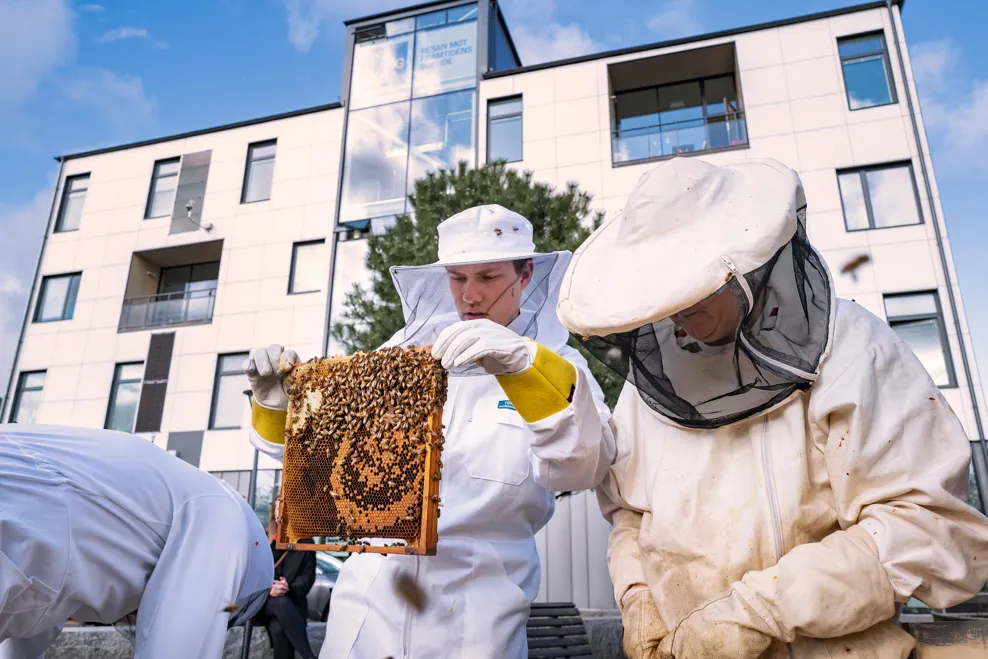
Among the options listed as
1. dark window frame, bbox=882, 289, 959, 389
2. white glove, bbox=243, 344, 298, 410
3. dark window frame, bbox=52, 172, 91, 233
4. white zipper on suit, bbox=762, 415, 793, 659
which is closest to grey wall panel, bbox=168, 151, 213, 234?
dark window frame, bbox=52, 172, 91, 233

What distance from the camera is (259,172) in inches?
674

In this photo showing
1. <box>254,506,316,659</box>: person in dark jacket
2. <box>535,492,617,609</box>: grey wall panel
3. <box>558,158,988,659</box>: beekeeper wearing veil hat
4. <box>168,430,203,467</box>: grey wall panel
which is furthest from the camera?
<box>168,430,203,467</box>: grey wall panel

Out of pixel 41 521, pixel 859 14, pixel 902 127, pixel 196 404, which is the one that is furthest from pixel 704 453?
pixel 196 404

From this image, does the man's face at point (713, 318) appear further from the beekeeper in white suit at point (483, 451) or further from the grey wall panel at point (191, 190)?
the grey wall panel at point (191, 190)

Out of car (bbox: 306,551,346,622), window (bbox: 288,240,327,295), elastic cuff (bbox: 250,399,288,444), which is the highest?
window (bbox: 288,240,327,295)

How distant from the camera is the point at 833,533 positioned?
159 centimetres

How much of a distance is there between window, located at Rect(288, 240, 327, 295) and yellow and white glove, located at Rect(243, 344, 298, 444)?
13.5 metres

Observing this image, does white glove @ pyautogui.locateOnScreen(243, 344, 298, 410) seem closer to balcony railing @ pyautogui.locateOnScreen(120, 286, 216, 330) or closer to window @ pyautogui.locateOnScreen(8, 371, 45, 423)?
balcony railing @ pyautogui.locateOnScreen(120, 286, 216, 330)

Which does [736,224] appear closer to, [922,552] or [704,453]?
[704,453]

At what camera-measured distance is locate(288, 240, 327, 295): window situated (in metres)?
15.7

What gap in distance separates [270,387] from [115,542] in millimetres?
685

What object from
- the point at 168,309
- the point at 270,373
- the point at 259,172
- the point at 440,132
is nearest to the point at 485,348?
the point at 270,373

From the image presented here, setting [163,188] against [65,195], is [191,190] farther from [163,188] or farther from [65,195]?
[65,195]

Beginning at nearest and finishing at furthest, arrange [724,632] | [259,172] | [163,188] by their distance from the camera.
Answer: [724,632]
[259,172]
[163,188]
